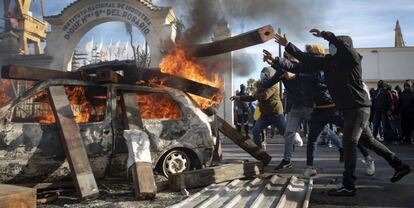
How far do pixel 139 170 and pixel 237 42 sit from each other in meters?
2.62

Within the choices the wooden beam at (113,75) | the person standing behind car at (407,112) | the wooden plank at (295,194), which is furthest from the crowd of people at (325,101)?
the person standing behind car at (407,112)

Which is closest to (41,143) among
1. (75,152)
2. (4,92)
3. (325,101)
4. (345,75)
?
(75,152)

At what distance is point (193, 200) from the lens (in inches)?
187

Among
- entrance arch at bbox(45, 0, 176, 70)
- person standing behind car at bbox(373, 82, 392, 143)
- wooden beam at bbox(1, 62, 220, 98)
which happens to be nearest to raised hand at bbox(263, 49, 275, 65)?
wooden beam at bbox(1, 62, 220, 98)

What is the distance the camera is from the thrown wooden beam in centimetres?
608

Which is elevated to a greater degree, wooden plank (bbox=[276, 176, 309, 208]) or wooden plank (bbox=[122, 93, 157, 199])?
wooden plank (bbox=[122, 93, 157, 199])

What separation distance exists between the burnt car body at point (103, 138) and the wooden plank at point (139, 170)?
Answer: 0.13 meters

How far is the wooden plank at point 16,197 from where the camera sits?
289 cm

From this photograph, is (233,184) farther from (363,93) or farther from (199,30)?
(199,30)

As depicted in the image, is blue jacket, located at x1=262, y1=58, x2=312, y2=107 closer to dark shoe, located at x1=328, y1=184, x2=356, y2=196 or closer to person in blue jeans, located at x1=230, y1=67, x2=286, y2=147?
person in blue jeans, located at x1=230, y1=67, x2=286, y2=147

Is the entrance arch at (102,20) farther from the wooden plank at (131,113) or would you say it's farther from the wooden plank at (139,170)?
the wooden plank at (139,170)

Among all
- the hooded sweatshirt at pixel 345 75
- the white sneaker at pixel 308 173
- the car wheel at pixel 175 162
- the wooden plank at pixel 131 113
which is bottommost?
the white sneaker at pixel 308 173

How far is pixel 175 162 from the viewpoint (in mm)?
5965

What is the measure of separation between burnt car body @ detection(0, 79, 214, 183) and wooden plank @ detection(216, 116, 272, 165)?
0.78 metres
